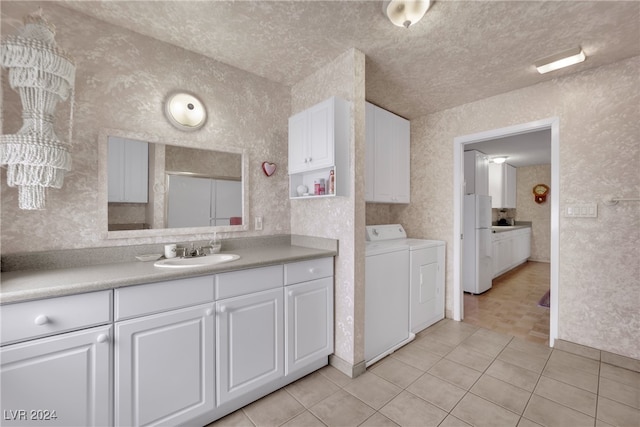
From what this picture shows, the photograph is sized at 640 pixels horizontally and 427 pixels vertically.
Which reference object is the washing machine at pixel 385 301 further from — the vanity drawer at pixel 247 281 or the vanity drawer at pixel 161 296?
the vanity drawer at pixel 161 296

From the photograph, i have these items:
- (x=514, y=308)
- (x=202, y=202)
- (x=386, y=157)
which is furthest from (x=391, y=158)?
(x=514, y=308)

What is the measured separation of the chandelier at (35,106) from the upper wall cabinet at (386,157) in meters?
2.27

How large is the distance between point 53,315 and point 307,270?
133 cm

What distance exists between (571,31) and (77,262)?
11.1 feet

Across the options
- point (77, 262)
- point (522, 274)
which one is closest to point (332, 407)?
point (77, 262)

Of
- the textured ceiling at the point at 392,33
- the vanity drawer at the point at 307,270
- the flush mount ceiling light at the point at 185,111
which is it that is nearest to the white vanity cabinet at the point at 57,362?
the vanity drawer at the point at 307,270

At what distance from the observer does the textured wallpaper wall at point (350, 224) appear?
2.04 meters

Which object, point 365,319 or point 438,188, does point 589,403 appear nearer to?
point 365,319

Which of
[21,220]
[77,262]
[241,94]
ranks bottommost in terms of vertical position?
[77,262]

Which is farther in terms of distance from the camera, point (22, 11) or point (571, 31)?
point (571, 31)

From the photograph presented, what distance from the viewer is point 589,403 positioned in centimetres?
176

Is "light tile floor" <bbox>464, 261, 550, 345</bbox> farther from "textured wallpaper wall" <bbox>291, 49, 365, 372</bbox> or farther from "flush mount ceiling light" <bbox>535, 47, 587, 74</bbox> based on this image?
"flush mount ceiling light" <bbox>535, 47, 587, 74</bbox>

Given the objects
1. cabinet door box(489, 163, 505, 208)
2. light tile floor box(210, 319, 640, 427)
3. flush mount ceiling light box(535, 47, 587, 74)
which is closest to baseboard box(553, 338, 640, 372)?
light tile floor box(210, 319, 640, 427)

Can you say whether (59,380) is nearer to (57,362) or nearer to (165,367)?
(57,362)
